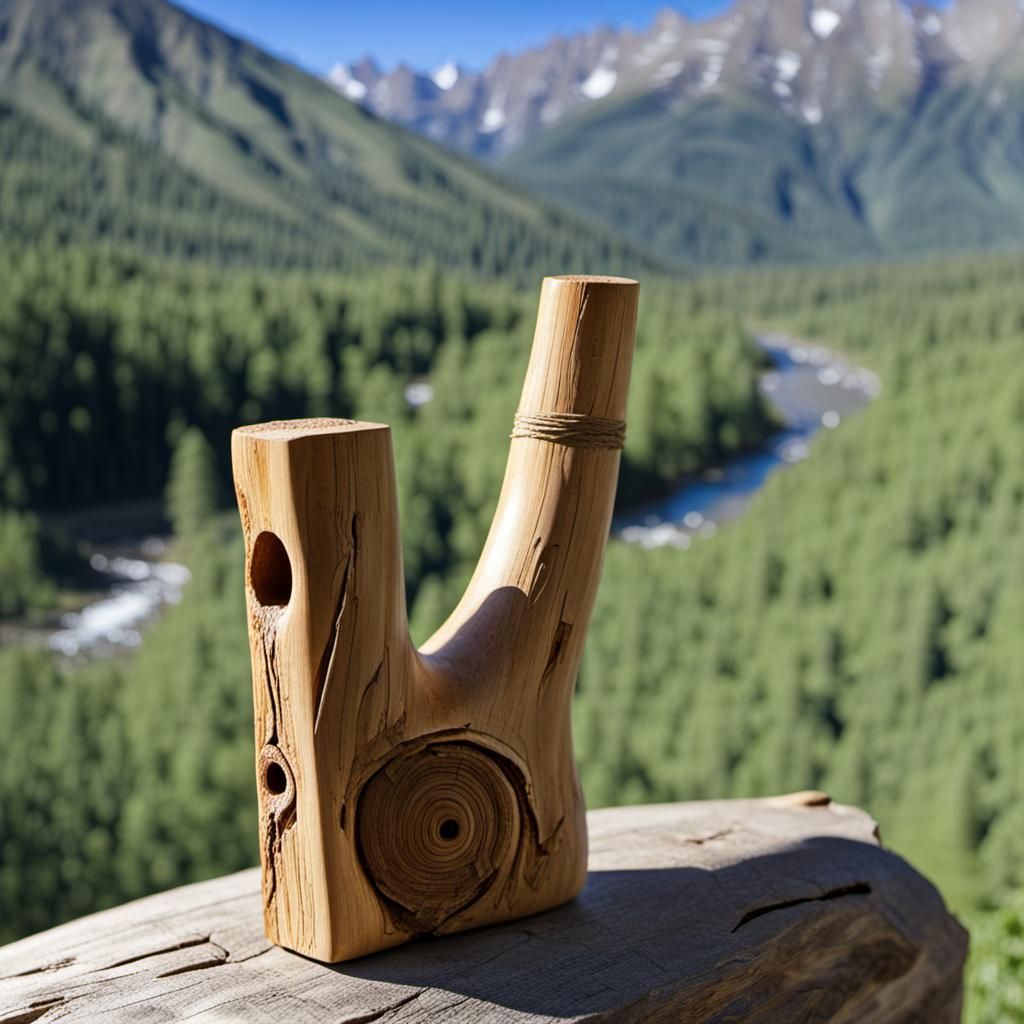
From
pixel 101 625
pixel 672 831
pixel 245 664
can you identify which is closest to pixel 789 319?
pixel 101 625

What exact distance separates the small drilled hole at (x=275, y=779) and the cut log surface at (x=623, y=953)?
1.13 ft

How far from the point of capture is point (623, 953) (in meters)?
→ 2.70

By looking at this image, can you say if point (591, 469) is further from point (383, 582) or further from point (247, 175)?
point (247, 175)

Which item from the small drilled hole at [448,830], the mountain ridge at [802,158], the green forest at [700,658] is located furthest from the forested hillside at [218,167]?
the small drilled hole at [448,830]

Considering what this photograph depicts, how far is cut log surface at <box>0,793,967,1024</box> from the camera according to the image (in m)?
2.46

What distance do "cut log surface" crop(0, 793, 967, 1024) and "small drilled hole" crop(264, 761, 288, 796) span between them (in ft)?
1.13

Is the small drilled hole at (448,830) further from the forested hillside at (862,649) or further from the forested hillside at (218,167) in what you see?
the forested hillside at (218,167)

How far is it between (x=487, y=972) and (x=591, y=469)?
1.09m

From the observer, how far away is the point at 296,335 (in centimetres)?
4197

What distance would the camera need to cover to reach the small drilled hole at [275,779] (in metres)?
2.62

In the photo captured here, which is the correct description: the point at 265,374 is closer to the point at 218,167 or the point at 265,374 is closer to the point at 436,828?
the point at 436,828

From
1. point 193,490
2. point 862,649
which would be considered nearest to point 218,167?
point 193,490

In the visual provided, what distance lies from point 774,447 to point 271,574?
129ft

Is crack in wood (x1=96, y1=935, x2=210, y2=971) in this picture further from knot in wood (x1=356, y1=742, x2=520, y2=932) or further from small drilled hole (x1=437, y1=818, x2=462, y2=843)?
small drilled hole (x1=437, y1=818, x2=462, y2=843)
